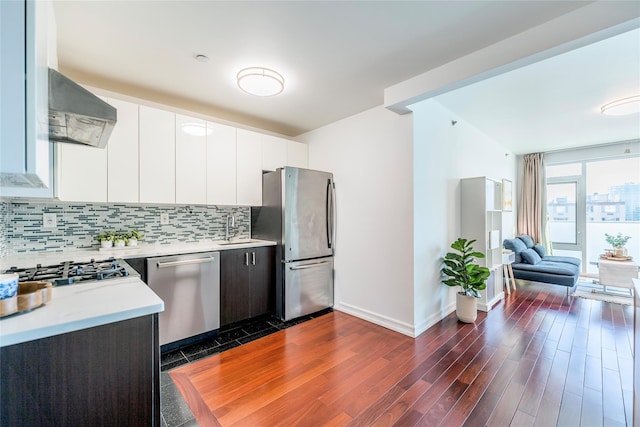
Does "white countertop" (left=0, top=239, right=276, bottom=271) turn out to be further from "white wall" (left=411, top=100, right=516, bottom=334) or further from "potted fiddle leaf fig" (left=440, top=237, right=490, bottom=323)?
"potted fiddle leaf fig" (left=440, top=237, right=490, bottom=323)

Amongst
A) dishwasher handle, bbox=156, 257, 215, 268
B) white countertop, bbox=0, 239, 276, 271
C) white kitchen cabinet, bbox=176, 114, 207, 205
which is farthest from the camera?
white kitchen cabinet, bbox=176, 114, 207, 205

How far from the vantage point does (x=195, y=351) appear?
255 centimetres

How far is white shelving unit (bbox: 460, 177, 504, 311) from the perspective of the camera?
3.57 m

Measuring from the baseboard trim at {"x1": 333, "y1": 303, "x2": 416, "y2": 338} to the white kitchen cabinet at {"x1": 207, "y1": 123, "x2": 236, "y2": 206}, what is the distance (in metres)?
1.95

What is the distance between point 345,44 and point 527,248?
520cm

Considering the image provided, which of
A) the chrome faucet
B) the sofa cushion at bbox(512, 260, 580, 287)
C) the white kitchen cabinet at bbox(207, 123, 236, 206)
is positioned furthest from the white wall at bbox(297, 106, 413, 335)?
the sofa cushion at bbox(512, 260, 580, 287)

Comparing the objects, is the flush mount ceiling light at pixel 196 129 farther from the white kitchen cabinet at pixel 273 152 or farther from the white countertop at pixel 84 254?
the white countertop at pixel 84 254

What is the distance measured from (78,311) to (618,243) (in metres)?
7.15

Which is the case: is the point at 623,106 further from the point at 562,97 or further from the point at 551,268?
the point at 551,268

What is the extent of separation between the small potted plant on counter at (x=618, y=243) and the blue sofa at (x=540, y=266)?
21.9 inches

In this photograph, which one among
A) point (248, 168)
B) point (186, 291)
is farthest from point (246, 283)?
point (248, 168)

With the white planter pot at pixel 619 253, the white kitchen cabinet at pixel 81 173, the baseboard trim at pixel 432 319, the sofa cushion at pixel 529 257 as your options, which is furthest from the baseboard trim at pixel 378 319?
the white planter pot at pixel 619 253

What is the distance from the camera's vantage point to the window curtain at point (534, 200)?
5.89m

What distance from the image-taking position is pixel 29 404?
0.89 m
